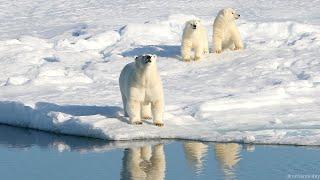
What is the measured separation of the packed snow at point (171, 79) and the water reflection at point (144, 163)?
1.76 ft

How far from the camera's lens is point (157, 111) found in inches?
407

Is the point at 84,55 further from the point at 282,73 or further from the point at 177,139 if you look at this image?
the point at 177,139

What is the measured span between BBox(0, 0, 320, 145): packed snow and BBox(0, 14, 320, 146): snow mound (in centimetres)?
2

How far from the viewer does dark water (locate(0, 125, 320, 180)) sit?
8484mm

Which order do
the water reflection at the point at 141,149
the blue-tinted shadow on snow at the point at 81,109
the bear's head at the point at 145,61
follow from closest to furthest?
1. the water reflection at the point at 141,149
2. the bear's head at the point at 145,61
3. the blue-tinted shadow on snow at the point at 81,109

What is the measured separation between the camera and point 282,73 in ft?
45.1

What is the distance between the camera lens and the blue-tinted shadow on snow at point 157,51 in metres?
15.7

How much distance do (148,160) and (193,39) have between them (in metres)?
5.64

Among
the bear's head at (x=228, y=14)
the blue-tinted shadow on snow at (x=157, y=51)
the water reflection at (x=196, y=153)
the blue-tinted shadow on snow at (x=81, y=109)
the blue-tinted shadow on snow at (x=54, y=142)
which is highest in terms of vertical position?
the bear's head at (x=228, y=14)

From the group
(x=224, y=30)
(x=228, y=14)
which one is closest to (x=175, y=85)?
(x=224, y=30)

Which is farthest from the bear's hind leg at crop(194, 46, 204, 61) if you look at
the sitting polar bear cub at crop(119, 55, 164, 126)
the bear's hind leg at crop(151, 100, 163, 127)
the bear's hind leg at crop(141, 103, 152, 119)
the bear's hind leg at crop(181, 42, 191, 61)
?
the bear's hind leg at crop(151, 100, 163, 127)

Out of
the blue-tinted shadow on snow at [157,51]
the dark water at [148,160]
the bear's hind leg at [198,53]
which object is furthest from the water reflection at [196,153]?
the blue-tinted shadow on snow at [157,51]

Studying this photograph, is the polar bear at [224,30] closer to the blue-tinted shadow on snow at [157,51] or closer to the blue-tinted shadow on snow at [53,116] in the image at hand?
the blue-tinted shadow on snow at [157,51]

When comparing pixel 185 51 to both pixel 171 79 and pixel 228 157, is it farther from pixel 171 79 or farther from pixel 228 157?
pixel 228 157
